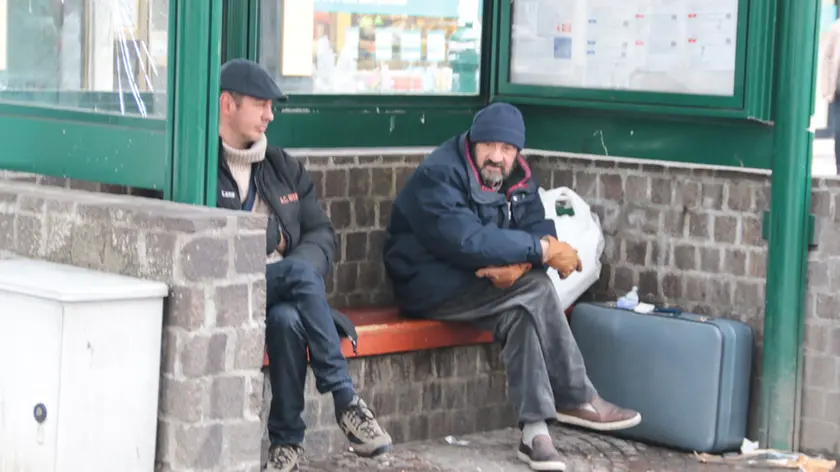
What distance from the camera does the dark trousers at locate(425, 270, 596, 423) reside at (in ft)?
23.0

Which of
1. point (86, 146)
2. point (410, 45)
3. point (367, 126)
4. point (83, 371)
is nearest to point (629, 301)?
point (367, 126)

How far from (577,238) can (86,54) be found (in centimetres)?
254

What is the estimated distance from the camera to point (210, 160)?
19.8 feet

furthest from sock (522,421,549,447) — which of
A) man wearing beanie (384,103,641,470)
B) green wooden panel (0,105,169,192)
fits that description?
green wooden panel (0,105,169,192)

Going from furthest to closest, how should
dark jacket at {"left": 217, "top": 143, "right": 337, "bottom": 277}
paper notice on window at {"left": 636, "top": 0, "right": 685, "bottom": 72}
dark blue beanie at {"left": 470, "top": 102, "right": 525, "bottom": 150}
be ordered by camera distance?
paper notice on window at {"left": 636, "top": 0, "right": 685, "bottom": 72} → dark blue beanie at {"left": 470, "top": 102, "right": 525, "bottom": 150} → dark jacket at {"left": 217, "top": 143, "right": 337, "bottom": 277}

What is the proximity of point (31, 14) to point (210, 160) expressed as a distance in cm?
135

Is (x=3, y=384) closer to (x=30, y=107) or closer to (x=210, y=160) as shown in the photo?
(x=210, y=160)

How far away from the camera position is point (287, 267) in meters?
6.41

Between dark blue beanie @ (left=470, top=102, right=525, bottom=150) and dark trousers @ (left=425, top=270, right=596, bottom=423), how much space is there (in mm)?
582

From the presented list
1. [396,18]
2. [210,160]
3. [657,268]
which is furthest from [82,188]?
[657,268]

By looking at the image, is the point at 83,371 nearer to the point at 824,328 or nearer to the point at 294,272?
the point at 294,272

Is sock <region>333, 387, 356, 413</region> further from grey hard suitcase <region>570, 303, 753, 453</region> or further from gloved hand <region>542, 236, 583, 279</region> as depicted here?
grey hard suitcase <region>570, 303, 753, 453</region>

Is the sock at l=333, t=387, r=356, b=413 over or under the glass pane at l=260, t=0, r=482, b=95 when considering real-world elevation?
under

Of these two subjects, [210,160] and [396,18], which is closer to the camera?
[210,160]
